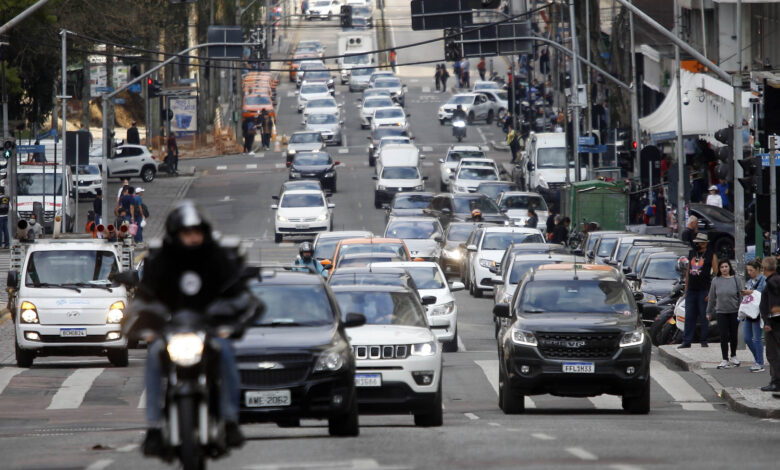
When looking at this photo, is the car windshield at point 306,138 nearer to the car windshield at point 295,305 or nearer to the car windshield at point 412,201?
the car windshield at point 412,201

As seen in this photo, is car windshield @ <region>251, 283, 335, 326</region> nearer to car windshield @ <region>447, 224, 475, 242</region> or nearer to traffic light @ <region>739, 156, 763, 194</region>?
traffic light @ <region>739, 156, 763, 194</region>

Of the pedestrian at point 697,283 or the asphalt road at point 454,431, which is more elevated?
the pedestrian at point 697,283

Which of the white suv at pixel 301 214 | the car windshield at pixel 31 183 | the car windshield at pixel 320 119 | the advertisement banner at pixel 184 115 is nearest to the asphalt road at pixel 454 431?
the white suv at pixel 301 214

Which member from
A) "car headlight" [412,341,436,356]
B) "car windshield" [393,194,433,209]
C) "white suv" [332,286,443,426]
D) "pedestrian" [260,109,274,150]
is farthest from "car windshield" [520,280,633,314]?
"pedestrian" [260,109,274,150]

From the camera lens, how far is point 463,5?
59.1m

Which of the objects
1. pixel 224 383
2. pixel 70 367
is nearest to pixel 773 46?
pixel 70 367

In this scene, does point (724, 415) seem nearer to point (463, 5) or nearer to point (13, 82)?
point (13, 82)

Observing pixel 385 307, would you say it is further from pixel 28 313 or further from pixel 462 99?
pixel 462 99

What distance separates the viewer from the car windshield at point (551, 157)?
58.6 m

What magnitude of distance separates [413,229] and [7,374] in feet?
63.1

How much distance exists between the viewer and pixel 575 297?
1828cm

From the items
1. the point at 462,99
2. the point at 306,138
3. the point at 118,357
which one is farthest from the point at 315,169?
the point at 118,357

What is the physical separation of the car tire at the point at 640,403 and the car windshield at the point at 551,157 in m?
41.3

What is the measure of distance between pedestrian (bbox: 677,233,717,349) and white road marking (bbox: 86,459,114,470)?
12767mm
